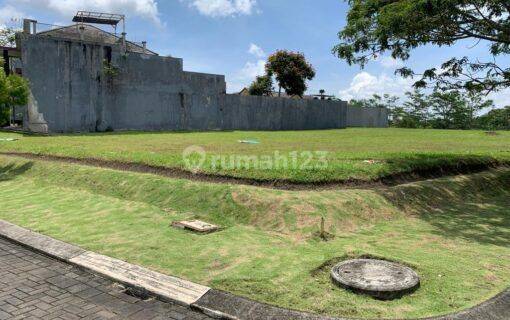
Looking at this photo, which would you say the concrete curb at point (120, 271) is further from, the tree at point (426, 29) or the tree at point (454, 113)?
the tree at point (454, 113)

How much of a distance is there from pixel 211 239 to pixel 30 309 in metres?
2.23

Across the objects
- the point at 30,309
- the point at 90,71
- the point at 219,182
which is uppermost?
the point at 90,71

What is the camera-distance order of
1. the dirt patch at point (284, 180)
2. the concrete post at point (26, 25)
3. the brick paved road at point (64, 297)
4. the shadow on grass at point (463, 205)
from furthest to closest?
the concrete post at point (26, 25) → the dirt patch at point (284, 180) → the shadow on grass at point (463, 205) → the brick paved road at point (64, 297)

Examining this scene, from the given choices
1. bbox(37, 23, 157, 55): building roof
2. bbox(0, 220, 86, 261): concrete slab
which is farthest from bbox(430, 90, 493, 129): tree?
bbox(0, 220, 86, 261): concrete slab

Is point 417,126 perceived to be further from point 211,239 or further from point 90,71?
point 211,239

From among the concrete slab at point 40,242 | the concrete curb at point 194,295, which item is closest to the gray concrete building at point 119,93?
the concrete slab at point 40,242

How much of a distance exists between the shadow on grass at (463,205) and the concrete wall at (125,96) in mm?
18813

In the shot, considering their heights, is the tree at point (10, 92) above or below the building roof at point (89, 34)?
below

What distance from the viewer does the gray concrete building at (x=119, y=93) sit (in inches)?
849

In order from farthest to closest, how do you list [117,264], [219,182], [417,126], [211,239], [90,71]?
Answer: [417,126] < [90,71] < [219,182] < [211,239] < [117,264]

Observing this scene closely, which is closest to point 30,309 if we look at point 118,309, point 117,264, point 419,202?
point 118,309

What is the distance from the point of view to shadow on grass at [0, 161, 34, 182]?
32.7 ft

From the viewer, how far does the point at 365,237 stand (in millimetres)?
5770

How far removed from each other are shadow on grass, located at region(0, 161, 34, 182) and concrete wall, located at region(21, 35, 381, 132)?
1176 cm
